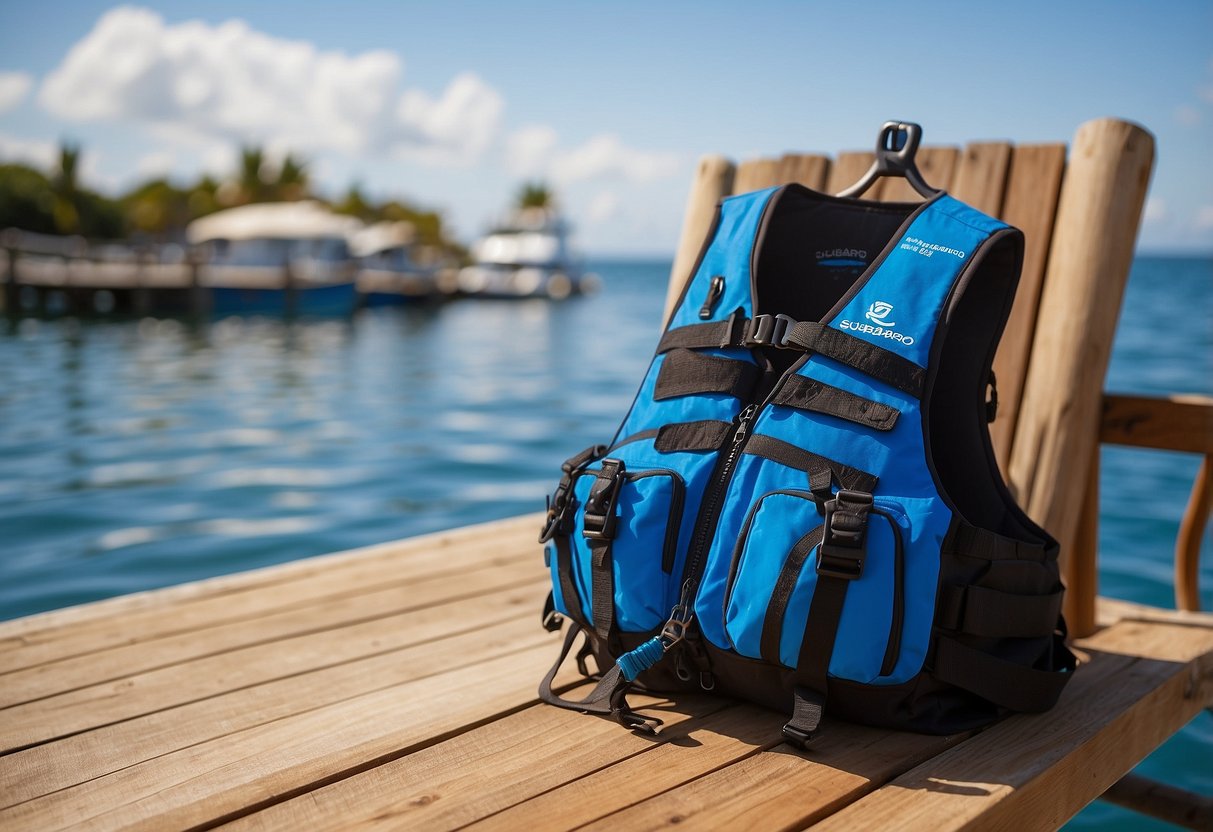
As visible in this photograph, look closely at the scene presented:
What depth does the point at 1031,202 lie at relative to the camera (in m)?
2.87

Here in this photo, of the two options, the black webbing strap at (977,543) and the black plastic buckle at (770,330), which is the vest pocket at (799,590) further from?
the black plastic buckle at (770,330)

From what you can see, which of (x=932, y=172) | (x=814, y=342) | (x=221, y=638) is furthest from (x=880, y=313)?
(x=221, y=638)

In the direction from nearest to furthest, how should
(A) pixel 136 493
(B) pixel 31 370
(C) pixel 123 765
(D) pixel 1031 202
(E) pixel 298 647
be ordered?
(C) pixel 123 765, (E) pixel 298 647, (D) pixel 1031 202, (A) pixel 136 493, (B) pixel 31 370

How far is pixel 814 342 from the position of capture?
1.95 meters

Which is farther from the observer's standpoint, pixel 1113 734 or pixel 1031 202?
pixel 1031 202

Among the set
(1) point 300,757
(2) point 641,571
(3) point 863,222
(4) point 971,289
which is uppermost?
(3) point 863,222

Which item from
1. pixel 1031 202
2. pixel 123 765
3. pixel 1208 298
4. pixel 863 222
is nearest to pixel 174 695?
pixel 123 765

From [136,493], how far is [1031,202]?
7.20 meters

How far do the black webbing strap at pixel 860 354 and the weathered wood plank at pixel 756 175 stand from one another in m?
1.51

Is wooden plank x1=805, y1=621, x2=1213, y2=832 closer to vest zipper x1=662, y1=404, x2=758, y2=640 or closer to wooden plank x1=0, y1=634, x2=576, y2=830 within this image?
vest zipper x1=662, y1=404, x2=758, y2=640

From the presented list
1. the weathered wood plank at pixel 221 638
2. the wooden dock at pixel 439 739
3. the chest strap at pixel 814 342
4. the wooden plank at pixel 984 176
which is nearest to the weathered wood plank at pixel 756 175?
the wooden plank at pixel 984 176

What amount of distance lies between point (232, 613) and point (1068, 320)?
2454 millimetres

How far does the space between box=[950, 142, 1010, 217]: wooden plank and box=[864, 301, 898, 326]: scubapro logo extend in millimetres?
1190

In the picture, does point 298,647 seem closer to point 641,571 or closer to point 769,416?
point 641,571
